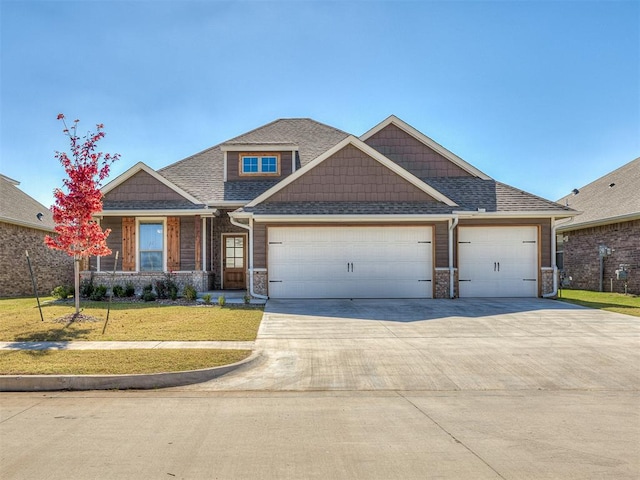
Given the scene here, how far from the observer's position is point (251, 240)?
621 inches

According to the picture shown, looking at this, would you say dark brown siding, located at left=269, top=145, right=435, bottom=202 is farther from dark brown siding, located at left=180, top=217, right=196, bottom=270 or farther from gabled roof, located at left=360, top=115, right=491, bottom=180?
dark brown siding, located at left=180, top=217, right=196, bottom=270

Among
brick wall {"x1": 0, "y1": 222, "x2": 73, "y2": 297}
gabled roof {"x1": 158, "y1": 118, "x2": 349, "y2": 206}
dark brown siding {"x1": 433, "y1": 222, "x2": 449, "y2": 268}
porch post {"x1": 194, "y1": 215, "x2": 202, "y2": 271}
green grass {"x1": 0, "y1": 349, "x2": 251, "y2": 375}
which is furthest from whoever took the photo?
brick wall {"x1": 0, "y1": 222, "x2": 73, "y2": 297}

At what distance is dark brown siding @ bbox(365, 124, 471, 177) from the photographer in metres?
19.1

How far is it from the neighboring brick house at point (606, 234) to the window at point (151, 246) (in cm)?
1924

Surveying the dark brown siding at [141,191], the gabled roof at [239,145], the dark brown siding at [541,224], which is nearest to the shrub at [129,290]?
the dark brown siding at [141,191]

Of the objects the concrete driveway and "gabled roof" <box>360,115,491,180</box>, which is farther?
"gabled roof" <box>360,115,491,180</box>

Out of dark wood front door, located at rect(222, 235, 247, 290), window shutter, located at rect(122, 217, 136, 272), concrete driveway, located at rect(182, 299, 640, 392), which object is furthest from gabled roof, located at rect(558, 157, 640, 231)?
window shutter, located at rect(122, 217, 136, 272)

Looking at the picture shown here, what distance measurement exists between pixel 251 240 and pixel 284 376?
351 inches

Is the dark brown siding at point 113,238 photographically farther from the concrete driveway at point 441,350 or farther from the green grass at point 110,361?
the green grass at point 110,361

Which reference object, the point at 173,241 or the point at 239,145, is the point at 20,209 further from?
the point at 239,145

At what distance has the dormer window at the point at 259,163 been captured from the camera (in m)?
19.4

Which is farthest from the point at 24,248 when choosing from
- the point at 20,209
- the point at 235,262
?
the point at 235,262

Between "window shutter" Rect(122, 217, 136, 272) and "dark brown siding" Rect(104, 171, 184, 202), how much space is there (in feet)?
2.91

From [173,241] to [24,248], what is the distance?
9.17 meters
